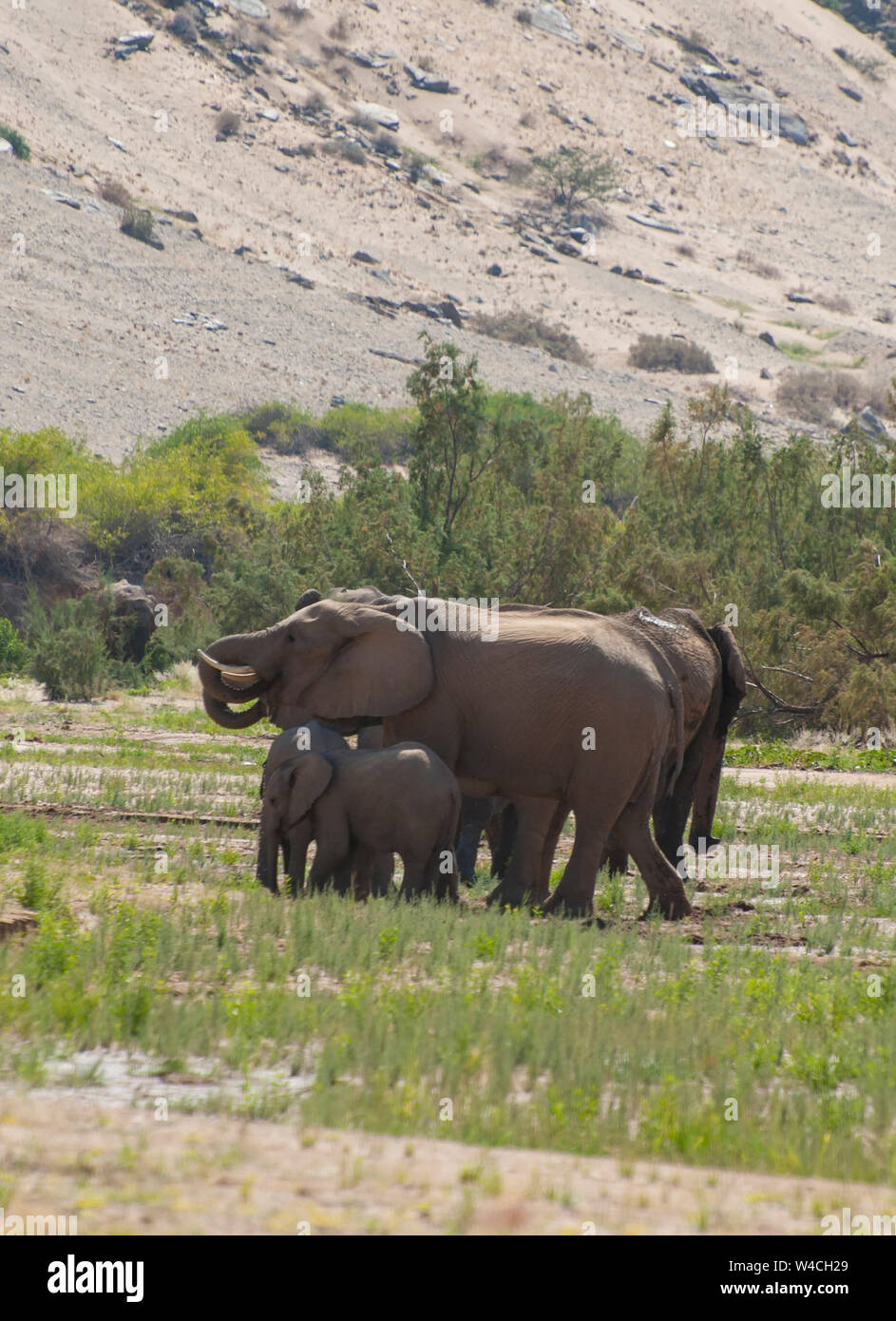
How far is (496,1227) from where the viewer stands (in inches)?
189

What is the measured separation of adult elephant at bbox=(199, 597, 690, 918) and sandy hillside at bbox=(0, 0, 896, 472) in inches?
1548

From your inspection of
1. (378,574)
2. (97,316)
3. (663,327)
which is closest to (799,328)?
(663,327)

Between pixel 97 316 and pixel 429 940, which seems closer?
pixel 429 940

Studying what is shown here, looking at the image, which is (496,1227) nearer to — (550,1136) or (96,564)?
(550,1136)

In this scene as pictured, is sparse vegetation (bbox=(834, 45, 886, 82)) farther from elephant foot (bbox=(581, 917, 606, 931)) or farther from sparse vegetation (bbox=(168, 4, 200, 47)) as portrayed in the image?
elephant foot (bbox=(581, 917, 606, 931))

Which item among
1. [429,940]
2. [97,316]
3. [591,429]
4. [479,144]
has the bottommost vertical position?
[429,940]

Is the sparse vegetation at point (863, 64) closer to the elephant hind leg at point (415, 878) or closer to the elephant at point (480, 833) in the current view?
the elephant at point (480, 833)

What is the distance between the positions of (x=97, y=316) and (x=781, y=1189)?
55.6 m

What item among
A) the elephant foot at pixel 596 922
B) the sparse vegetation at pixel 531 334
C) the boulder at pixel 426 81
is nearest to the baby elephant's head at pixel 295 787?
the elephant foot at pixel 596 922

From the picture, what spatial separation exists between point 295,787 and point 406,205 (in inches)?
2847

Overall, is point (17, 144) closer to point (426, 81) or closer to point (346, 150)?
point (346, 150)

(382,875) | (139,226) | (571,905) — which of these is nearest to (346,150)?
(139,226)

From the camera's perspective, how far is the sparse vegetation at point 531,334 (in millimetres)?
69500

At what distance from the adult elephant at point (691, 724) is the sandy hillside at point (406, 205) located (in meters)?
39.1
